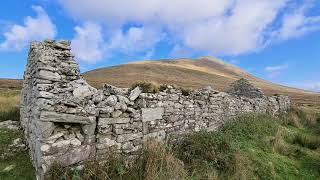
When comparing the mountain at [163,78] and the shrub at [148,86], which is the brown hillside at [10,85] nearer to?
the mountain at [163,78]

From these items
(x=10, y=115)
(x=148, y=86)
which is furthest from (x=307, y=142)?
(x=10, y=115)

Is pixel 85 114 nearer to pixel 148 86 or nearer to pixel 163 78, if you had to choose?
pixel 148 86

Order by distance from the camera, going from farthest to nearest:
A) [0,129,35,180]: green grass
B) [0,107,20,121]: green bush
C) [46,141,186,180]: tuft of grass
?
[0,107,20,121]: green bush < [0,129,35,180]: green grass < [46,141,186,180]: tuft of grass

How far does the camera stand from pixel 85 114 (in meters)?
6.08

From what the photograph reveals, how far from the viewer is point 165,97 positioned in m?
8.55

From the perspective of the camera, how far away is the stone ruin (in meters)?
5.73

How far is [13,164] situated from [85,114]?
3.81 meters

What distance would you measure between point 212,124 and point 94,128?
6280 millimetres

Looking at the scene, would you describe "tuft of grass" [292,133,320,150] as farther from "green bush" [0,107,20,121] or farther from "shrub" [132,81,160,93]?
"green bush" [0,107,20,121]

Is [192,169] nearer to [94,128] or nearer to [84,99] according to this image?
[94,128]

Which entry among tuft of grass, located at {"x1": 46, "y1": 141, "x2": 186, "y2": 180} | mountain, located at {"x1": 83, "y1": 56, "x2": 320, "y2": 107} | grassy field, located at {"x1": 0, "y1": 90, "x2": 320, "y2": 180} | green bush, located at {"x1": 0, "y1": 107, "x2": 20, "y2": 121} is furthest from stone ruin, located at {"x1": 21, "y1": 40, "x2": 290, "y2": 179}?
mountain, located at {"x1": 83, "y1": 56, "x2": 320, "y2": 107}

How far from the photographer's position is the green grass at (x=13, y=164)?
7.44m

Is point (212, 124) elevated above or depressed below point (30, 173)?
above

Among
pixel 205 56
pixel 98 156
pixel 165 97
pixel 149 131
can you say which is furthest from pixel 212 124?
pixel 205 56
